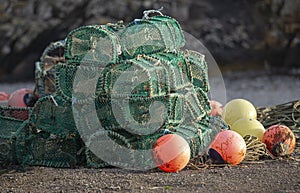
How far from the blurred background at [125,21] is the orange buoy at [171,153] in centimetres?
899

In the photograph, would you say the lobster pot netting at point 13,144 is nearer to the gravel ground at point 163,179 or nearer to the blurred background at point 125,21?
the gravel ground at point 163,179

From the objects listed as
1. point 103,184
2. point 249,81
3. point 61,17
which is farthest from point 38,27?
point 103,184

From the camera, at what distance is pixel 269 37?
46.7 ft

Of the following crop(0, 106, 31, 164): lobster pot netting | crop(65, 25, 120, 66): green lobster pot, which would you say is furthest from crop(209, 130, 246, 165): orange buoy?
crop(0, 106, 31, 164): lobster pot netting

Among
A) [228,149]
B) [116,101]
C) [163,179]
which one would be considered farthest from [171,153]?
[116,101]

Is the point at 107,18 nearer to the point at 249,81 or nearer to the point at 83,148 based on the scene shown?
the point at 249,81

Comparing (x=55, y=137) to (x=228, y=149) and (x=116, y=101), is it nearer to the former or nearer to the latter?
(x=116, y=101)

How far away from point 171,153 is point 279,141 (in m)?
1.21

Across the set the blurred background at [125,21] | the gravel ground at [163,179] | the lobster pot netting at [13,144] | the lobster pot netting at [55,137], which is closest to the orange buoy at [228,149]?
the gravel ground at [163,179]

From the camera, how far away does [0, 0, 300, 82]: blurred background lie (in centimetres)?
1368

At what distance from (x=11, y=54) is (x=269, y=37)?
5.99 metres

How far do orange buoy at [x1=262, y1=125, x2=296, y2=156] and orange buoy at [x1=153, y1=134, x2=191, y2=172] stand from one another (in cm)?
98

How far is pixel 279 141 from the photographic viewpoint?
5707 mm

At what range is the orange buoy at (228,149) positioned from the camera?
5.34 meters
